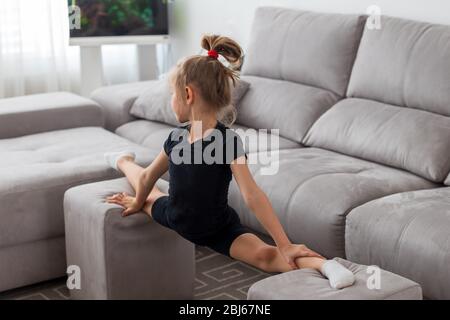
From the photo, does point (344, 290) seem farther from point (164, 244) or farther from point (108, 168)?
point (108, 168)

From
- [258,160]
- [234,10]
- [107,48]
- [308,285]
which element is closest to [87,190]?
[258,160]

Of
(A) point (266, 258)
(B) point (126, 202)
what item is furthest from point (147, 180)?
(A) point (266, 258)

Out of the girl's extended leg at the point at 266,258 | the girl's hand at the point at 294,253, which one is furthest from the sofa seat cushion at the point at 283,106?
the girl's hand at the point at 294,253

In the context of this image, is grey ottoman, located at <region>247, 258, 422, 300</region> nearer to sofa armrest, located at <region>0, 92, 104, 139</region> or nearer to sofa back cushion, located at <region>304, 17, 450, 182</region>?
sofa back cushion, located at <region>304, 17, 450, 182</region>

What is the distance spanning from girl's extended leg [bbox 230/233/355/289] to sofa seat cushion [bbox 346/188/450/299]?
1.10 feet

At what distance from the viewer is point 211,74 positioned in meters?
2.42

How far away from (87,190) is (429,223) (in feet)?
3.73

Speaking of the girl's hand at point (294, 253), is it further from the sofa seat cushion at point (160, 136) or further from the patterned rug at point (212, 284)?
the sofa seat cushion at point (160, 136)

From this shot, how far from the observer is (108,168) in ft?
9.94

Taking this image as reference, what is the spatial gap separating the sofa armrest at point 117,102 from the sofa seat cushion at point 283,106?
61 cm

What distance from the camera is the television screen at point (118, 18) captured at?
14.4 feet

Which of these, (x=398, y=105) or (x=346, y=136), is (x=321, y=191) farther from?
(x=398, y=105)

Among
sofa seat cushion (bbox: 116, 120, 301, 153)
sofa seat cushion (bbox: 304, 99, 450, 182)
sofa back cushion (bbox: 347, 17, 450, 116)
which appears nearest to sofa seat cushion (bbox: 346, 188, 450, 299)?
sofa seat cushion (bbox: 304, 99, 450, 182)
